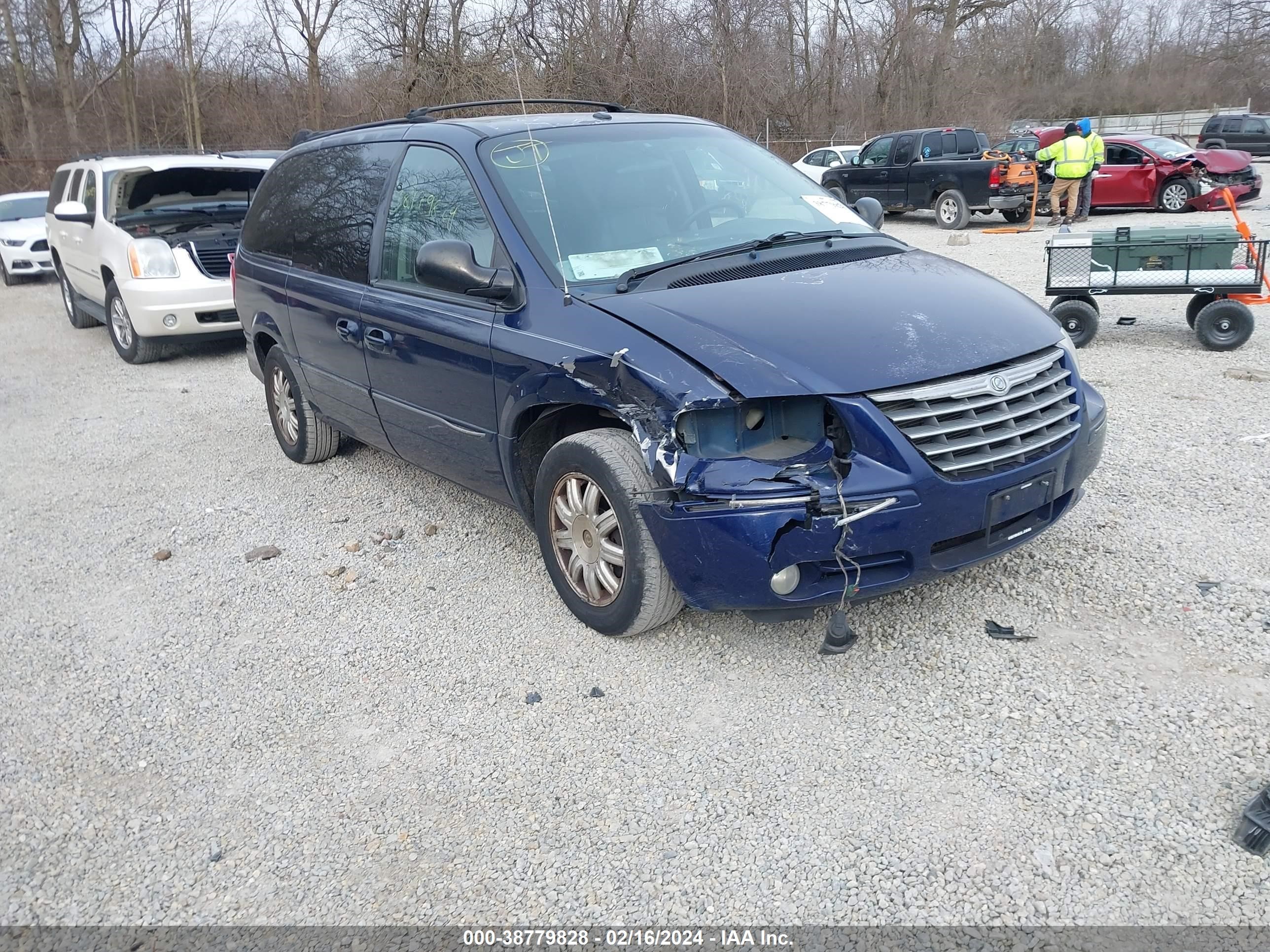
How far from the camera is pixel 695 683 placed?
11.5 ft

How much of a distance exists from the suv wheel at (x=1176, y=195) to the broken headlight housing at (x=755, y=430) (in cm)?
1732

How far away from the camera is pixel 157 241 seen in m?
9.33

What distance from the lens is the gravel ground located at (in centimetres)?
260

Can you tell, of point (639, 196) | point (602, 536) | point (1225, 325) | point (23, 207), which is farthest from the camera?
point (23, 207)

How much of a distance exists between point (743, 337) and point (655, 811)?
4.99 feet

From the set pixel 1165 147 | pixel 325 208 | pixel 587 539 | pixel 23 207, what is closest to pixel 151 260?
pixel 325 208

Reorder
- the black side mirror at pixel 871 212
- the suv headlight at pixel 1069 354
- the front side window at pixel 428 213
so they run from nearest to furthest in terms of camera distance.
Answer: the suv headlight at pixel 1069 354 < the front side window at pixel 428 213 < the black side mirror at pixel 871 212

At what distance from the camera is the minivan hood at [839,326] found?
3.16m

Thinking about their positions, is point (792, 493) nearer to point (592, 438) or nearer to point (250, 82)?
point (592, 438)

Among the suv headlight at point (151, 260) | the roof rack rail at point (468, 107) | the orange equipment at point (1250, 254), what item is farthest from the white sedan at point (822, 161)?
the roof rack rail at point (468, 107)

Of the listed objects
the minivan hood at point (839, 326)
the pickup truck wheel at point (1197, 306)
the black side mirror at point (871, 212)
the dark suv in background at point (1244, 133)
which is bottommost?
the pickup truck wheel at point (1197, 306)

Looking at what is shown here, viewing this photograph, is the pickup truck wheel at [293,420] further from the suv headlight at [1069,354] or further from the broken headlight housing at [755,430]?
the suv headlight at [1069,354]

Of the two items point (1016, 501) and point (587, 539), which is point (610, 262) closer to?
point (587, 539)

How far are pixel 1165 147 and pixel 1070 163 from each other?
3.48 m
